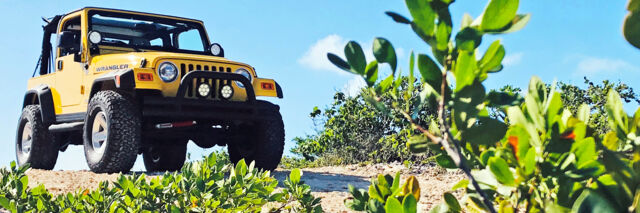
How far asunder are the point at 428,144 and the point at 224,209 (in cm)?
159

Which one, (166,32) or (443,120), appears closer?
(443,120)

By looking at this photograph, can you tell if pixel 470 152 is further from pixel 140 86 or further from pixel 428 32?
pixel 140 86

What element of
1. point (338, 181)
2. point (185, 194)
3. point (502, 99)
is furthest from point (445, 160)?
point (338, 181)

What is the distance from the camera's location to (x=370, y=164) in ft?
25.0

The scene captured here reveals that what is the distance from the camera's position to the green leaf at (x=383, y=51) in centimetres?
77

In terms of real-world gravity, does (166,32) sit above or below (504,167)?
above

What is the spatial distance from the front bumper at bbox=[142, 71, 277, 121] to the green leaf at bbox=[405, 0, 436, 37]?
5.34 meters

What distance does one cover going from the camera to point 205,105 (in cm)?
608

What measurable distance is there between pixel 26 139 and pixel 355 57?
8.20 m

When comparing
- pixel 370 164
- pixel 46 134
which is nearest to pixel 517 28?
pixel 370 164

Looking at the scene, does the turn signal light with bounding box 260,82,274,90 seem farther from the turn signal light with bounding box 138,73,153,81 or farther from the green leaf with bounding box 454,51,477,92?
the green leaf with bounding box 454,51,477,92

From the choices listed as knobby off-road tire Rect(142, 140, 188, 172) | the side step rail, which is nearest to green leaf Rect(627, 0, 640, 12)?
the side step rail

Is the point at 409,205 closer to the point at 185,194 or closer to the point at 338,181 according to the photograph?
the point at 185,194

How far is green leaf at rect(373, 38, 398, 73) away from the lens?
2.53 ft
